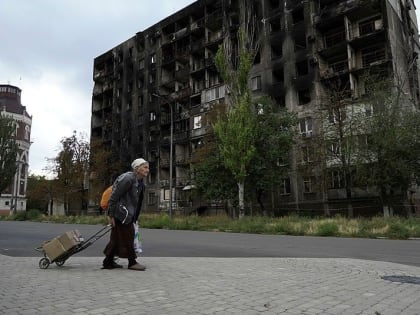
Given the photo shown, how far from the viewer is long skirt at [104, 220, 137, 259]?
23.0 ft

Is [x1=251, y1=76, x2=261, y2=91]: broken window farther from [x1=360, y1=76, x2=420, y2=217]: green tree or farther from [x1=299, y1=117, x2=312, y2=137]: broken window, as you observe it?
[x1=360, y1=76, x2=420, y2=217]: green tree

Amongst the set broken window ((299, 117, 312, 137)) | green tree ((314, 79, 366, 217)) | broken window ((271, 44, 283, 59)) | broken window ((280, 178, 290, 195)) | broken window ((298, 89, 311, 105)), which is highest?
broken window ((271, 44, 283, 59))

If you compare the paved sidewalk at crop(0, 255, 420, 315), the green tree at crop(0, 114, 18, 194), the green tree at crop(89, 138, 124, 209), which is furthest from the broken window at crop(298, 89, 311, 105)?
the green tree at crop(0, 114, 18, 194)

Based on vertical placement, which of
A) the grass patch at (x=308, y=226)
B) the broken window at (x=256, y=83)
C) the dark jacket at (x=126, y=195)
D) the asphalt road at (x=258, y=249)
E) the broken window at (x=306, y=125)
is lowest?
the asphalt road at (x=258, y=249)

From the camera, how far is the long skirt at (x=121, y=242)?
7.00 metres

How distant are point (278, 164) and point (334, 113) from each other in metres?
7.31

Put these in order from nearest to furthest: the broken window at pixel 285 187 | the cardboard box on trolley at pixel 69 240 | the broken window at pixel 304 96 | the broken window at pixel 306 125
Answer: the cardboard box on trolley at pixel 69 240 < the broken window at pixel 306 125 < the broken window at pixel 285 187 < the broken window at pixel 304 96

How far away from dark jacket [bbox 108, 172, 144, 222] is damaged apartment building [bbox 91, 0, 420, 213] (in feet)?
92.0

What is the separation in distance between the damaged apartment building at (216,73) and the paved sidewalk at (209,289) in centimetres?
2841

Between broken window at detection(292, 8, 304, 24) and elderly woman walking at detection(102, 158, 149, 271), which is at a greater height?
broken window at detection(292, 8, 304, 24)

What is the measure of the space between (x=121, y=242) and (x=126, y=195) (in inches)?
32.4

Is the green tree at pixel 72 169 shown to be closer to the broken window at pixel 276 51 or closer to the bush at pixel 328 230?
the broken window at pixel 276 51

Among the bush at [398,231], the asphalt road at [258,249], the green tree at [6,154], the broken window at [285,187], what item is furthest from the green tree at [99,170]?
the bush at [398,231]

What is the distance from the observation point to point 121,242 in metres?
7.01
